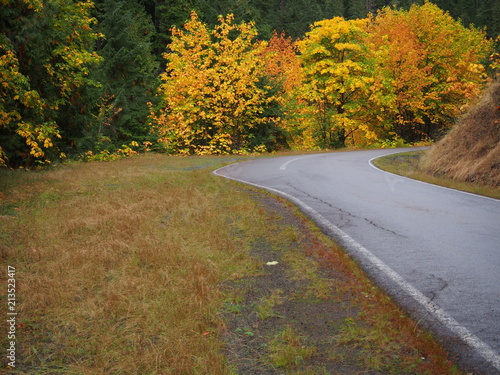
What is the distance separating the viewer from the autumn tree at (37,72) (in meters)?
10.7

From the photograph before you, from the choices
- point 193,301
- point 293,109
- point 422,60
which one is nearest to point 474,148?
point 193,301

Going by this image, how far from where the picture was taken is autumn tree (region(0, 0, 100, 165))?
10703 millimetres

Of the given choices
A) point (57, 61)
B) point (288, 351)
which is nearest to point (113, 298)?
point (288, 351)

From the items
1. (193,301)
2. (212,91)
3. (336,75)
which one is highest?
(336,75)

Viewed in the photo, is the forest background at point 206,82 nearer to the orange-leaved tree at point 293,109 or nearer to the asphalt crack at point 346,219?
the orange-leaved tree at point 293,109

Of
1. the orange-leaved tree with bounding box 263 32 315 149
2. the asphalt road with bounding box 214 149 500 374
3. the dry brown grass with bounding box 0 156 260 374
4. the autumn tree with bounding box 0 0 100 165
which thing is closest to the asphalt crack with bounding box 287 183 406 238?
the asphalt road with bounding box 214 149 500 374

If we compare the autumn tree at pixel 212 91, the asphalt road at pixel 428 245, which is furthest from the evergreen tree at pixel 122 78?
the asphalt road at pixel 428 245

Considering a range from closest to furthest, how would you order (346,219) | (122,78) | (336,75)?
(346,219)
(122,78)
(336,75)

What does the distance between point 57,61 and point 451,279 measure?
14015mm

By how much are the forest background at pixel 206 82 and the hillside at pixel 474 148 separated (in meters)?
0.95

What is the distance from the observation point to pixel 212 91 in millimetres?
23531

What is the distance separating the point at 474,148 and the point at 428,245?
28.8 feet

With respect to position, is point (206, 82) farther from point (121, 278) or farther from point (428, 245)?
point (121, 278)

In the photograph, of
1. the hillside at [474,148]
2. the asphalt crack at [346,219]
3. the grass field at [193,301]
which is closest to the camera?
the grass field at [193,301]
